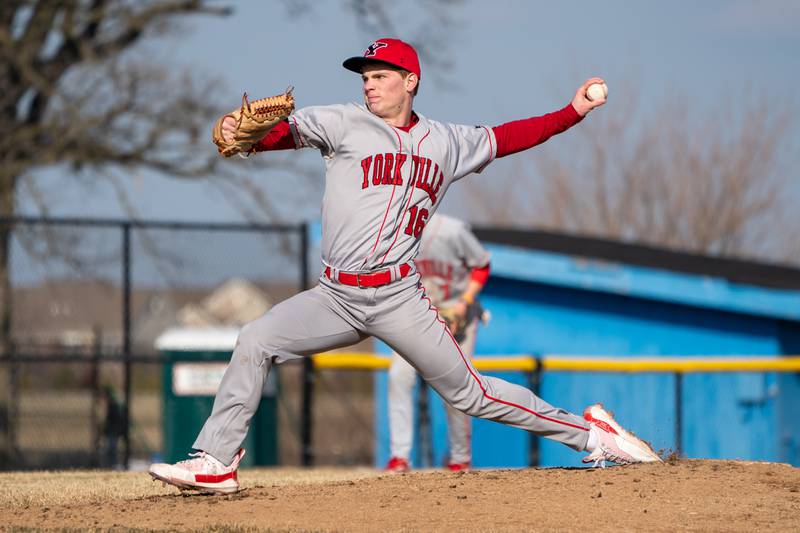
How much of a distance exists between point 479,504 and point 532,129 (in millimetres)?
1816

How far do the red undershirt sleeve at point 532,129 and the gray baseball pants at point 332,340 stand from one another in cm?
85

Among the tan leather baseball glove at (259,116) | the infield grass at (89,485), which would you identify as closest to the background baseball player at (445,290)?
the infield grass at (89,485)

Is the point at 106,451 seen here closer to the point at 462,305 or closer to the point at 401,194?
the point at 462,305

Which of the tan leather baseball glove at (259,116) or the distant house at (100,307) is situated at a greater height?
the tan leather baseball glove at (259,116)

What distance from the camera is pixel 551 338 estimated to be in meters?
14.3

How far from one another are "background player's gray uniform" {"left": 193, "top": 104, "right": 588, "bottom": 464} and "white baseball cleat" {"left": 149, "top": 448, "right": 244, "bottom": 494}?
0.20 feet

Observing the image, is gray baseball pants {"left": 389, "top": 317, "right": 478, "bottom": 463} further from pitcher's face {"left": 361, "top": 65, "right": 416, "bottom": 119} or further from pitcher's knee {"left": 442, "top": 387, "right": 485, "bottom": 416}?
pitcher's face {"left": 361, "top": 65, "right": 416, "bottom": 119}

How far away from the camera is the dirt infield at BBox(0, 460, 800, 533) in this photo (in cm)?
525

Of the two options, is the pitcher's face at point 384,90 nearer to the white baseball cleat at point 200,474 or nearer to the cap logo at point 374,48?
the cap logo at point 374,48

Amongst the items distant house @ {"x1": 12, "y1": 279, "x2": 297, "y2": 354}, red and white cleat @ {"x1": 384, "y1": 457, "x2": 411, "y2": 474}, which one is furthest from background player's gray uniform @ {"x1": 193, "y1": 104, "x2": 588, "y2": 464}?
distant house @ {"x1": 12, "y1": 279, "x2": 297, "y2": 354}

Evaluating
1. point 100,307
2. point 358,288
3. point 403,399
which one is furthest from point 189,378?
point 358,288

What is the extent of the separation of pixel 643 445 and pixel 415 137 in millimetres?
2081

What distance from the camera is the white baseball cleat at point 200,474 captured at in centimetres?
552

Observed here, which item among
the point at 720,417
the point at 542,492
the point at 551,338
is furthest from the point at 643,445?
the point at 551,338
